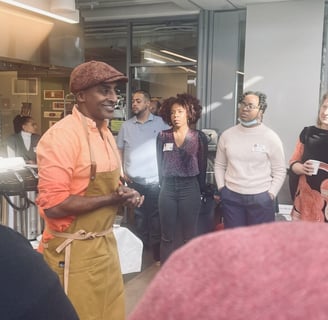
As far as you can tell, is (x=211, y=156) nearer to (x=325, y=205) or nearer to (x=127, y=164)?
(x=127, y=164)

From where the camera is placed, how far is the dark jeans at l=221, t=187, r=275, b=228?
3674 mm

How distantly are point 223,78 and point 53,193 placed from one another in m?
4.43

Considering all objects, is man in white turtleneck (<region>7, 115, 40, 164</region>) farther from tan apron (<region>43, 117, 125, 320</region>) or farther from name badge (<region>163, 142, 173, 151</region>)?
tan apron (<region>43, 117, 125, 320</region>)

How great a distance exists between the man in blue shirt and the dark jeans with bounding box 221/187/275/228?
132 cm

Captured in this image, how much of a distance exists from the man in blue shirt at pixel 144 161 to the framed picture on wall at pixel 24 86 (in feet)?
13.2

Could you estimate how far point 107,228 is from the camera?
84.0 inches

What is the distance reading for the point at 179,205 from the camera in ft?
13.4

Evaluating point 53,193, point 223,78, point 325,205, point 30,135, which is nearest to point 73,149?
point 53,193

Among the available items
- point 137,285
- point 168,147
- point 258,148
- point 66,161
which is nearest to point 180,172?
point 168,147

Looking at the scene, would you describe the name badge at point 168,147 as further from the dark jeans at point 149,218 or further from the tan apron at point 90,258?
the tan apron at point 90,258

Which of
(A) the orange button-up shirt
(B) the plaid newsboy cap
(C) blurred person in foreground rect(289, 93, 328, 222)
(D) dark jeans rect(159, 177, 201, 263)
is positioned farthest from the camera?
(D) dark jeans rect(159, 177, 201, 263)

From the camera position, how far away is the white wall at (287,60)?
5.37m

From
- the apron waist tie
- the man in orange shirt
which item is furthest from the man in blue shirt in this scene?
the apron waist tie

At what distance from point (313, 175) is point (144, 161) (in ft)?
6.79
